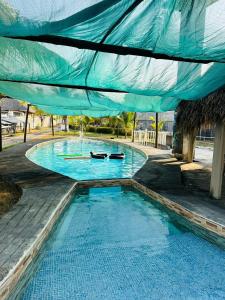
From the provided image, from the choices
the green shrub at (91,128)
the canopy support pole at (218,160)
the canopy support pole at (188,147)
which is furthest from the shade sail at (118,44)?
the green shrub at (91,128)

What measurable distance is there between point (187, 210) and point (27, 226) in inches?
130

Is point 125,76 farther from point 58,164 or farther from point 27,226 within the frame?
point 58,164

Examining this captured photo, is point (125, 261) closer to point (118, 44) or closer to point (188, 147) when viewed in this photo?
point (118, 44)

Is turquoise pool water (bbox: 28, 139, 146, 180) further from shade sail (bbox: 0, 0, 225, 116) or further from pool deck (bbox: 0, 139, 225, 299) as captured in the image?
shade sail (bbox: 0, 0, 225, 116)

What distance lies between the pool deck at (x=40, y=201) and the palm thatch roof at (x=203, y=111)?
6.12 feet

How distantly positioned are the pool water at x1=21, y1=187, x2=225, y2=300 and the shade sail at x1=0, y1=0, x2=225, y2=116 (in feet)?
10.3

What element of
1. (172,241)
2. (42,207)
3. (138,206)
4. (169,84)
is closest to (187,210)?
(172,241)

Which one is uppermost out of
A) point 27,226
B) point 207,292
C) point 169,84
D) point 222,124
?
point 169,84

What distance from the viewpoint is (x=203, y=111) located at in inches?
274

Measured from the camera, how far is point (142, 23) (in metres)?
3.25

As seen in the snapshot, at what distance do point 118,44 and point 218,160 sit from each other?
3.98 metres

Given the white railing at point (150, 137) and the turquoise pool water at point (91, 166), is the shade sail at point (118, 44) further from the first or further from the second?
the white railing at point (150, 137)

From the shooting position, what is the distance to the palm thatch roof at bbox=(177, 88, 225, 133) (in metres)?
6.12

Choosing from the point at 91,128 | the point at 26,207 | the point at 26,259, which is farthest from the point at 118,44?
the point at 91,128
